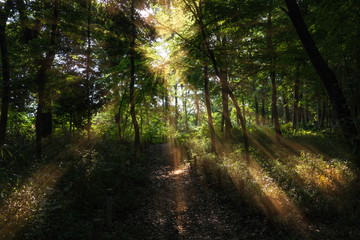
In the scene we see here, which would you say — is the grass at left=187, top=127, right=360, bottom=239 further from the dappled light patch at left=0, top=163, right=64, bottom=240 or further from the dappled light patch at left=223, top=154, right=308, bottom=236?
the dappled light patch at left=0, top=163, right=64, bottom=240

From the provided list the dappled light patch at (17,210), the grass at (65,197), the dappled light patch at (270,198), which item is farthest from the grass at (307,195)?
the dappled light patch at (17,210)

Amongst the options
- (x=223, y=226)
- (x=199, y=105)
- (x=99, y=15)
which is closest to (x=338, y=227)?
(x=223, y=226)

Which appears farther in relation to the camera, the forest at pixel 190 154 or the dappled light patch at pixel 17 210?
the forest at pixel 190 154

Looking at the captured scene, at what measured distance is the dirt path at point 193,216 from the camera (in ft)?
19.2

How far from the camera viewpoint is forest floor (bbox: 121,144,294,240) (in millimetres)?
5793

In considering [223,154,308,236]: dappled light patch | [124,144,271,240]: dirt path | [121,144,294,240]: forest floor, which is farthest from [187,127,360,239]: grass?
[124,144,271,240]: dirt path

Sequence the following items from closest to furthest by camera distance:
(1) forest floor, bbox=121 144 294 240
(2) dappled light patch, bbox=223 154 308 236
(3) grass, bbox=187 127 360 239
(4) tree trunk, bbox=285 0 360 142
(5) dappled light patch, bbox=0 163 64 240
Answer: (5) dappled light patch, bbox=0 163 64 240, (3) grass, bbox=187 127 360 239, (2) dappled light patch, bbox=223 154 308 236, (1) forest floor, bbox=121 144 294 240, (4) tree trunk, bbox=285 0 360 142

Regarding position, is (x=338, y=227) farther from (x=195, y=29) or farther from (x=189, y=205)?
(x=195, y=29)

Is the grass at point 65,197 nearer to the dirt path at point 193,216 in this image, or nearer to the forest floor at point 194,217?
the forest floor at point 194,217

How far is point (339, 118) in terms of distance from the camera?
6328 mm

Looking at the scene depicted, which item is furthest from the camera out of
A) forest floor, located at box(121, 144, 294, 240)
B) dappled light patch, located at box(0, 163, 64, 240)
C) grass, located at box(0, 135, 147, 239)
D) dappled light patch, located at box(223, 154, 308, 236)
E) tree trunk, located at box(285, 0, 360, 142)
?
tree trunk, located at box(285, 0, 360, 142)

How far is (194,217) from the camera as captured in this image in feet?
23.1

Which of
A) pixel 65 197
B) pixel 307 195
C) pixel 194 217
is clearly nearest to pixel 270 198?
pixel 307 195

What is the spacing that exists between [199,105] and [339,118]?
17690 mm
